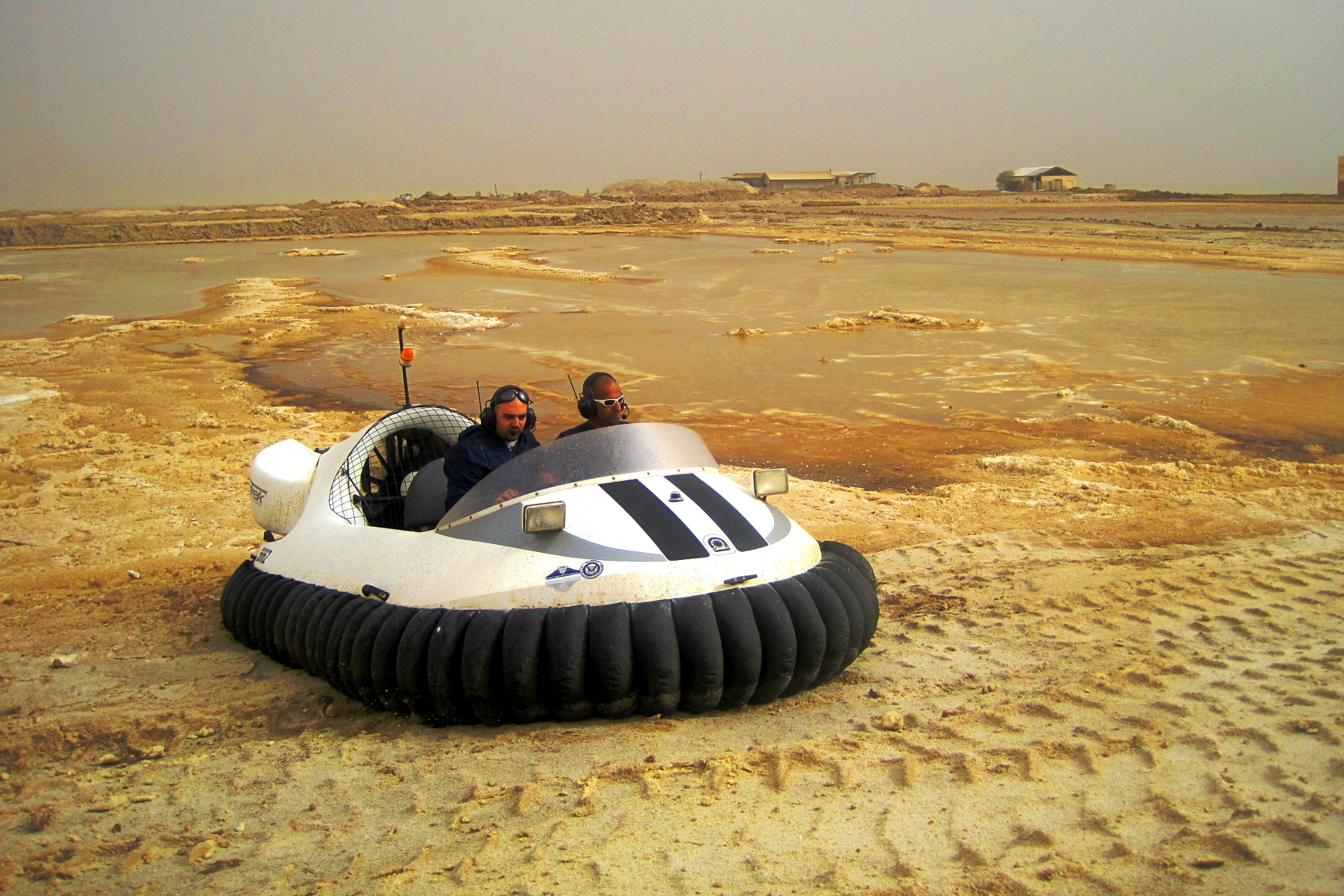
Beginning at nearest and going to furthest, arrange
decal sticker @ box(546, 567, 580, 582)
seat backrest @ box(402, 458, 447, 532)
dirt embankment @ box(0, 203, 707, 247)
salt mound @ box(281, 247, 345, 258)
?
decal sticker @ box(546, 567, 580, 582), seat backrest @ box(402, 458, 447, 532), salt mound @ box(281, 247, 345, 258), dirt embankment @ box(0, 203, 707, 247)

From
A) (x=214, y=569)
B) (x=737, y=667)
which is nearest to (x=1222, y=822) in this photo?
(x=737, y=667)

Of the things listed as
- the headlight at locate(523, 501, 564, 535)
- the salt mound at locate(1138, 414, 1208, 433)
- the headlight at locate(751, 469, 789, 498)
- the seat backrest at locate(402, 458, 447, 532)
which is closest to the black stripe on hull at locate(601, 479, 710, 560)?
the headlight at locate(523, 501, 564, 535)

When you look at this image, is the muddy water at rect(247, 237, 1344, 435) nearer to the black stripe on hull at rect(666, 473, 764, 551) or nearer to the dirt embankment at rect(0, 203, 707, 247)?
the black stripe on hull at rect(666, 473, 764, 551)

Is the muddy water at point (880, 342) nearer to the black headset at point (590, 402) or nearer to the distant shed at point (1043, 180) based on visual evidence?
the black headset at point (590, 402)

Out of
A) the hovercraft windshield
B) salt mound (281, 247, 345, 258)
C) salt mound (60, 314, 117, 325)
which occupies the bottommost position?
the hovercraft windshield

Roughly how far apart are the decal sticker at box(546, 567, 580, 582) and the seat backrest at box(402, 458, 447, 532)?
1152 mm

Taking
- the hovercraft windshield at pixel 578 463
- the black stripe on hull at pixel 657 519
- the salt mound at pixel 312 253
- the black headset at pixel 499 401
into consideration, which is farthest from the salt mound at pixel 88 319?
the black stripe on hull at pixel 657 519

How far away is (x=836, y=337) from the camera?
1409 cm

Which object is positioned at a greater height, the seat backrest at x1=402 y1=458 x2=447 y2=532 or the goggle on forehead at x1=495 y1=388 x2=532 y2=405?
the goggle on forehead at x1=495 y1=388 x2=532 y2=405

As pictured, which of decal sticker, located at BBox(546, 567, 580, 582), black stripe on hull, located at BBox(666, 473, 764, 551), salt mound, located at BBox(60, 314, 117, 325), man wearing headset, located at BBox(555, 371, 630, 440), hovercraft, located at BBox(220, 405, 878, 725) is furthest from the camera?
salt mound, located at BBox(60, 314, 117, 325)

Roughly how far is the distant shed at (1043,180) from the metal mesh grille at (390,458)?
83.7 meters

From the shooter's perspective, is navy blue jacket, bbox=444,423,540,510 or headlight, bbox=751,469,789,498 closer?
headlight, bbox=751,469,789,498

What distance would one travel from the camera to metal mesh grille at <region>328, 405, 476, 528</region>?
A: 15.7ft

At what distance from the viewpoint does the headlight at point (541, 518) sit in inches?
139
